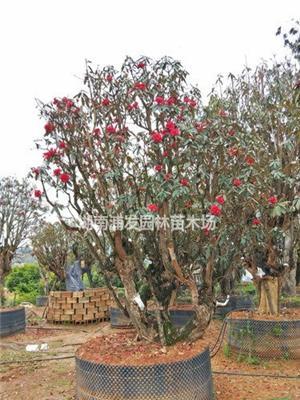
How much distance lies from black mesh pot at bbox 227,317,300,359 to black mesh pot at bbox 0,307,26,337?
4504 mm

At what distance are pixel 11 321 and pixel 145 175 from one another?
5.25m

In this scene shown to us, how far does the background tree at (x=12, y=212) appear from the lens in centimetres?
Answer: 1127

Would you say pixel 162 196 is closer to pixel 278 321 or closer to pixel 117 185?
pixel 117 185

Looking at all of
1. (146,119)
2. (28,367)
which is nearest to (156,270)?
(146,119)

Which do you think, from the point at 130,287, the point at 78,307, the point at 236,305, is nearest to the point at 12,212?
the point at 78,307

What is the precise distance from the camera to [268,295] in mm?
5895

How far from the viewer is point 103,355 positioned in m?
3.65

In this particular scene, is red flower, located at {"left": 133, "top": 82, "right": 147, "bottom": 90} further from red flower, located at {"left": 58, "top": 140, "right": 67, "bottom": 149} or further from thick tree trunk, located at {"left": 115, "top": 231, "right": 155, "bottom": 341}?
thick tree trunk, located at {"left": 115, "top": 231, "right": 155, "bottom": 341}

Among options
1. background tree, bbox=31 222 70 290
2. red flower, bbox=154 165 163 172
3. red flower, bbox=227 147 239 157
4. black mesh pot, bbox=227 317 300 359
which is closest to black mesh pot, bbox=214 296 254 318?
black mesh pot, bbox=227 317 300 359

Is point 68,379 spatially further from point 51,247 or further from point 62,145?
point 51,247

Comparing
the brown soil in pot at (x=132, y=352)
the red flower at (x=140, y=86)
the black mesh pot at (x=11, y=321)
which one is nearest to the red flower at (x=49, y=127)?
the red flower at (x=140, y=86)

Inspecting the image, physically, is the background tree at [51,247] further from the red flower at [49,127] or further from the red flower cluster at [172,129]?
the red flower cluster at [172,129]

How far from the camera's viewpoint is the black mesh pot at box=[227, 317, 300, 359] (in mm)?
5168

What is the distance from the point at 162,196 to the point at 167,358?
4.60 ft
